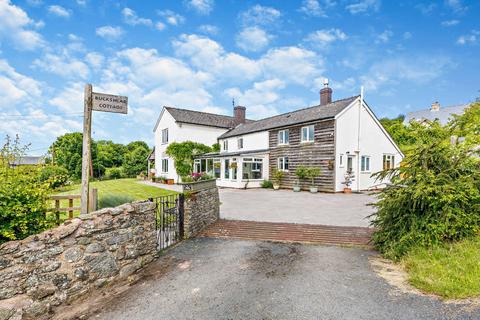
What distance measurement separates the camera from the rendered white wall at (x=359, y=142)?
16.3m

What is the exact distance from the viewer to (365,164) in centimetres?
1805

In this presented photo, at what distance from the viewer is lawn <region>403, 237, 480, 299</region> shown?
3.39m

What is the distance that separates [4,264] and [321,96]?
21669 millimetres

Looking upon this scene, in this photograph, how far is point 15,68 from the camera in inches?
A: 385

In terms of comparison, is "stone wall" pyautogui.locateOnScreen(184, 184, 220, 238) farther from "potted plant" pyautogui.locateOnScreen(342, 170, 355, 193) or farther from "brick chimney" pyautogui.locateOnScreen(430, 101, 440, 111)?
"brick chimney" pyautogui.locateOnScreen(430, 101, 440, 111)

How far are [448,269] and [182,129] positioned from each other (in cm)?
2358

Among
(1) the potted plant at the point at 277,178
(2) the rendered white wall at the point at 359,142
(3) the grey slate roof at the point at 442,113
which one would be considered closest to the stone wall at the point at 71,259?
(2) the rendered white wall at the point at 359,142

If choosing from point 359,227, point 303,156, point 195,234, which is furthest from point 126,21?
Answer: point 303,156

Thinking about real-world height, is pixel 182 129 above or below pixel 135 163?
above

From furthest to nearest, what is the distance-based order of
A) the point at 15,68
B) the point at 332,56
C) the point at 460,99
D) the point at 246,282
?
the point at 460,99
the point at 332,56
the point at 15,68
the point at 246,282

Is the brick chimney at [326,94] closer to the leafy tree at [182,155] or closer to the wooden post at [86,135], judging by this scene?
the leafy tree at [182,155]

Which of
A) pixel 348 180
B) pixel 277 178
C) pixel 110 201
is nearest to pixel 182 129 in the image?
pixel 277 178

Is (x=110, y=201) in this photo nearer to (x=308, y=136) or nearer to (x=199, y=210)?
(x=199, y=210)

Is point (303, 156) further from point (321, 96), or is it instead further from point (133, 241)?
point (133, 241)
